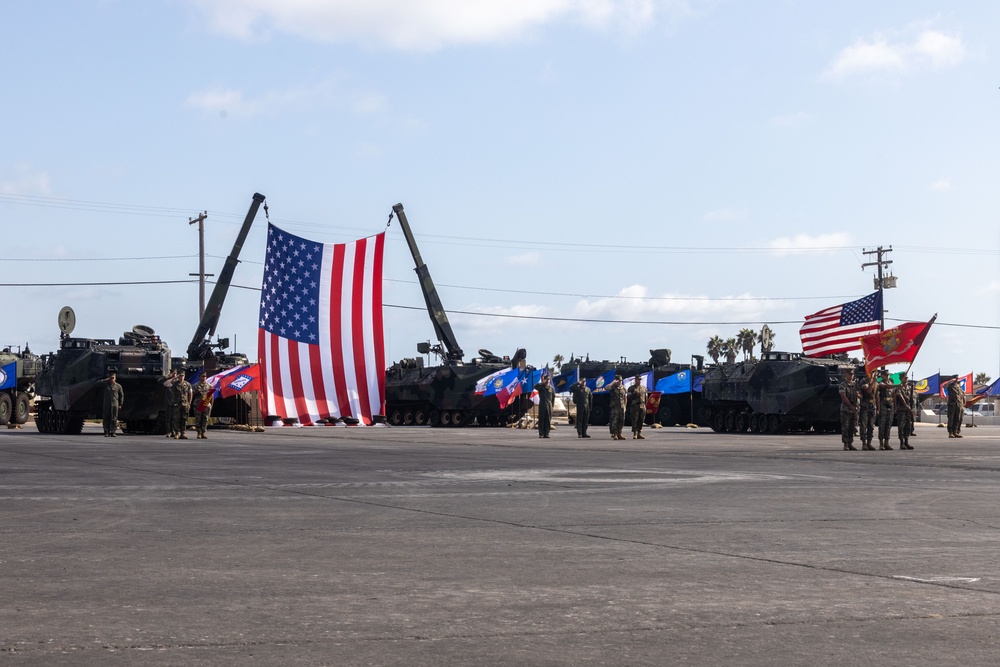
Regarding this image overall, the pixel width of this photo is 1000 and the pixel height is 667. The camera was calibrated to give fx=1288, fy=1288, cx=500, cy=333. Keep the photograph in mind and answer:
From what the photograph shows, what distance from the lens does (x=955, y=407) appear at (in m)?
34.9

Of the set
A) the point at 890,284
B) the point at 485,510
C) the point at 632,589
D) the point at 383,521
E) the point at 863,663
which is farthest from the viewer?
the point at 890,284

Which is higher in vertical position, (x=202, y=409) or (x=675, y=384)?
(x=675, y=384)

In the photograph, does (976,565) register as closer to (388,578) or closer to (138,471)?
(388,578)

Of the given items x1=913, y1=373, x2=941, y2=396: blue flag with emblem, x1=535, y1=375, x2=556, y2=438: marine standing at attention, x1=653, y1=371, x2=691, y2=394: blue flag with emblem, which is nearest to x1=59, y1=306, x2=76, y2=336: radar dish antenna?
x1=535, y1=375, x2=556, y2=438: marine standing at attention

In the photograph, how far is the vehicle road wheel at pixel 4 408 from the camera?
41375mm

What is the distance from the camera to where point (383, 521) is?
9836 mm

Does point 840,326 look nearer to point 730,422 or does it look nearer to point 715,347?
point 730,422

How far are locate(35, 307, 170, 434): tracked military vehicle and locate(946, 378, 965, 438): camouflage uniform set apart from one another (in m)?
21.1

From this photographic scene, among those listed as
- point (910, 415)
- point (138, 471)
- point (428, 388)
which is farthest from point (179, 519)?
point (428, 388)

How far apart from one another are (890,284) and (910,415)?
4046 cm

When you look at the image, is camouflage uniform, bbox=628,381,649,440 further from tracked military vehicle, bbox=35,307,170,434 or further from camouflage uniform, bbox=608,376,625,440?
tracked military vehicle, bbox=35,307,170,434

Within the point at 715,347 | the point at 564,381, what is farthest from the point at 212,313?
the point at 715,347

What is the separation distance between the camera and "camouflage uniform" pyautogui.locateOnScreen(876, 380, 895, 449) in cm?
2589

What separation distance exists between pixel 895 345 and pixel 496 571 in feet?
98.7
